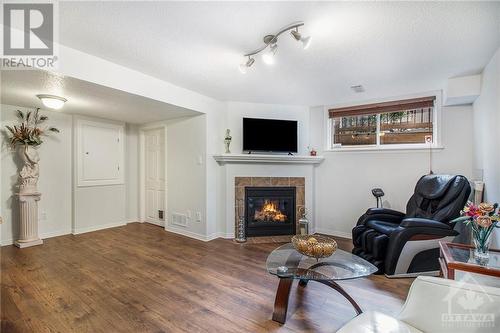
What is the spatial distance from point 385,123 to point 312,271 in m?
2.95

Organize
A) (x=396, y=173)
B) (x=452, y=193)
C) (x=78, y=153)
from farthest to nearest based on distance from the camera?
(x=78, y=153) < (x=396, y=173) < (x=452, y=193)

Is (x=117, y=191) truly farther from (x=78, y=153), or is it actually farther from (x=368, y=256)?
(x=368, y=256)

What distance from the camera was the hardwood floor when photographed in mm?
1822

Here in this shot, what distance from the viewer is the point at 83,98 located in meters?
3.07

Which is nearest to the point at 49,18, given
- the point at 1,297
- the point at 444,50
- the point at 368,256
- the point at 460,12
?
the point at 1,297

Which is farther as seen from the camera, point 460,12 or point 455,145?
point 455,145

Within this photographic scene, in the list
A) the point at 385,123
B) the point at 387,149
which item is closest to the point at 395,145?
the point at 387,149

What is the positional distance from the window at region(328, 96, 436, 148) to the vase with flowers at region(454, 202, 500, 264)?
6.93 ft

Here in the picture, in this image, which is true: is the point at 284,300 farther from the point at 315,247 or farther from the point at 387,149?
the point at 387,149

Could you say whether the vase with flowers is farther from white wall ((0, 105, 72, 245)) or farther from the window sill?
white wall ((0, 105, 72, 245))

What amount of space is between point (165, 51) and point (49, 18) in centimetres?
87

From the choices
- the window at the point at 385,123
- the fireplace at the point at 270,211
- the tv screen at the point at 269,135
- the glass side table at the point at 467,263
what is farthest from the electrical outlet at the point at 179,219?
the glass side table at the point at 467,263

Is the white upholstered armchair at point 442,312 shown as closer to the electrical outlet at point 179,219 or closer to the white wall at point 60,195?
the electrical outlet at point 179,219

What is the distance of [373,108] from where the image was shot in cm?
383
